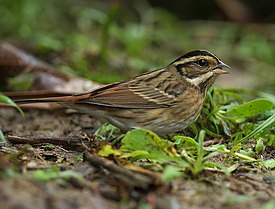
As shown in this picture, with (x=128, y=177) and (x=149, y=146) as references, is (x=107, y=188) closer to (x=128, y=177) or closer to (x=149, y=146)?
(x=128, y=177)

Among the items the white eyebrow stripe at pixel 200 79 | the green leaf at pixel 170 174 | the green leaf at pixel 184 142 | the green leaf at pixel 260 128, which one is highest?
the white eyebrow stripe at pixel 200 79

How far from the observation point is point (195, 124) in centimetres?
558

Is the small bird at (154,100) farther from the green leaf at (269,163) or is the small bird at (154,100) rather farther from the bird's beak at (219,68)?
the green leaf at (269,163)

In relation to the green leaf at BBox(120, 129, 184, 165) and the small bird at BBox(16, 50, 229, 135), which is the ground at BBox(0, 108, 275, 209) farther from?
the small bird at BBox(16, 50, 229, 135)

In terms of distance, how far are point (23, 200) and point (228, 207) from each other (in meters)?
1.21

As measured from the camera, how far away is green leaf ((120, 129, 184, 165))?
397 centimetres

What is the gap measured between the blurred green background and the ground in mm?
2928

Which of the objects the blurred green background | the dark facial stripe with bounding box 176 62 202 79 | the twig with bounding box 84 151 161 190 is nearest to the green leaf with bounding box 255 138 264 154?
the dark facial stripe with bounding box 176 62 202 79

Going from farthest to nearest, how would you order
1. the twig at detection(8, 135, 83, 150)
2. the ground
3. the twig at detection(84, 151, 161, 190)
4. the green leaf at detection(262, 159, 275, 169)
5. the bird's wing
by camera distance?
1. the bird's wing
2. the twig at detection(8, 135, 83, 150)
3. the green leaf at detection(262, 159, 275, 169)
4. the twig at detection(84, 151, 161, 190)
5. the ground

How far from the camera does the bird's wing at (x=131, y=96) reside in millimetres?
5137

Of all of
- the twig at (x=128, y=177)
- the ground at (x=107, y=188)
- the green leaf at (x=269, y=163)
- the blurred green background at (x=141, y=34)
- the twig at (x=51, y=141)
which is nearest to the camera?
the ground at (x=107, y=188)

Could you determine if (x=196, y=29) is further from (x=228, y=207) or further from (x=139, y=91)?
(x=228, y=207)

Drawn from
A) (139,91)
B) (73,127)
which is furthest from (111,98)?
(73,127)

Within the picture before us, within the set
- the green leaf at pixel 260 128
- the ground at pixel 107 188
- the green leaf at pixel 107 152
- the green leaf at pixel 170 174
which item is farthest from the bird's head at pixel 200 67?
the green leaf at pixel 170 174
